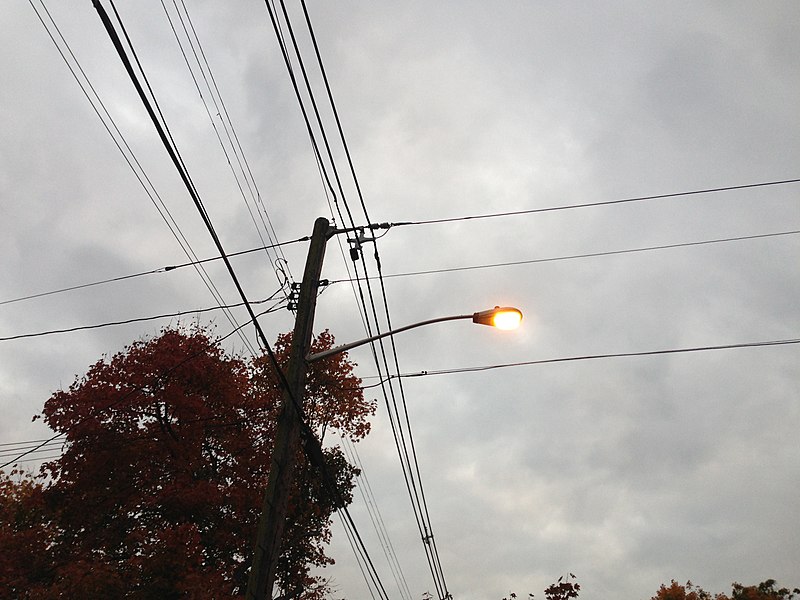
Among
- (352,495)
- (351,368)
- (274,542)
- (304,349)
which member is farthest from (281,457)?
(352,495)

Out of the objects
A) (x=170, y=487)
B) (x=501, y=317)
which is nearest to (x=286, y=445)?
(x=501, y=317)

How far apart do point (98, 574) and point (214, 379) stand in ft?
28.6

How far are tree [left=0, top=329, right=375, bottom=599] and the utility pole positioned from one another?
13.0 m

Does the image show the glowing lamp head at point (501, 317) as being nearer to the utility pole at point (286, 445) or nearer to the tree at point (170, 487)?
the utility pole at point (286, 445)

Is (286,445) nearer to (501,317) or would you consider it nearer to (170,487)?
(501,317)

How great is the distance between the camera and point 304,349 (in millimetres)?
9453

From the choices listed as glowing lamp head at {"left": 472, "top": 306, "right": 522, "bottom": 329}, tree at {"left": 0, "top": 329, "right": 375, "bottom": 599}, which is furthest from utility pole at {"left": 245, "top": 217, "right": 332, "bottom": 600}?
tree at {"left": 0, "top": 329, "right": 375, "bottom": 599}

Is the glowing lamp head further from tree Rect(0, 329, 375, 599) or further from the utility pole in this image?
tree Rect(0, 329, 375, 599)

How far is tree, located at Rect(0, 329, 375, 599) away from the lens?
67.8 ft

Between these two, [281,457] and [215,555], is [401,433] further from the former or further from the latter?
[215,555]

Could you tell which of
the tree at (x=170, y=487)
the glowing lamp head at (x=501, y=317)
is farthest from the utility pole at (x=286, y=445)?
the tree at (x=170, y=487)

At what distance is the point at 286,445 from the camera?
Answer: 869cm

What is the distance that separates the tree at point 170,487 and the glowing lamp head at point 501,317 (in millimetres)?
14463

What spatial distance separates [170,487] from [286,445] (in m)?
15.9
